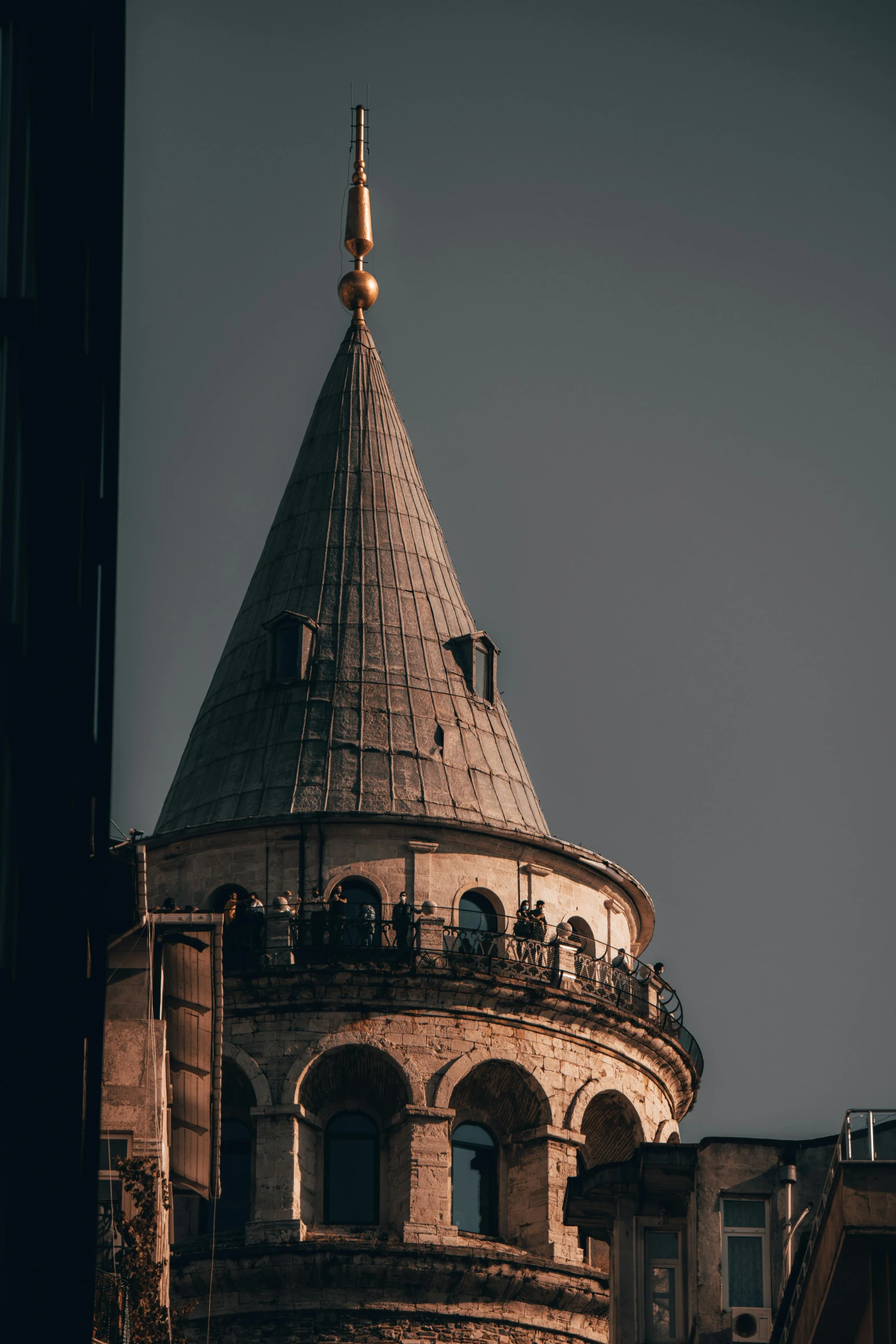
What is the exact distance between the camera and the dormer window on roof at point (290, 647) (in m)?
61.0

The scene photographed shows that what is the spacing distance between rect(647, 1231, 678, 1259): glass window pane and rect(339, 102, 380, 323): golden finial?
91.3 ft

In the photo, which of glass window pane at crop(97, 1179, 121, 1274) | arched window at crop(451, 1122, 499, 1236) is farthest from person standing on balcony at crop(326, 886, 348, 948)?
glass window pane at crop(97, 1179, 121, 1274)

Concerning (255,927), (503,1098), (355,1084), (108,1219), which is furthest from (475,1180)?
(108,1219)

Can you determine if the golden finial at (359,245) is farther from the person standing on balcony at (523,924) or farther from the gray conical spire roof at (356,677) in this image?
the person standing on balcony at (523,924)

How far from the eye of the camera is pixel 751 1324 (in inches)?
1623

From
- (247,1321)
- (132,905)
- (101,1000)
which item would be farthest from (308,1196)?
(101,1000)

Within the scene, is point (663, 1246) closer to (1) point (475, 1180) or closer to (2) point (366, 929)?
(1) point (475, 1180)

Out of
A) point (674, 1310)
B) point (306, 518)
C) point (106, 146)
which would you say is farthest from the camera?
point (306, 518)

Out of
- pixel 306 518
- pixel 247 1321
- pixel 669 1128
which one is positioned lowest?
pixel 247 1321

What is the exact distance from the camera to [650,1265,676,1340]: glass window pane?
4450cm

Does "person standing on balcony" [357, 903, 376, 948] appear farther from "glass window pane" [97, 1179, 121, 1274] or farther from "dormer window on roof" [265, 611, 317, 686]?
"glass window pane" [97, 1179, 121, 1274]

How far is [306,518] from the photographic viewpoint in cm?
6406

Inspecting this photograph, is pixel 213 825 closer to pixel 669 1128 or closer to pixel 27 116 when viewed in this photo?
pixel 669 1128

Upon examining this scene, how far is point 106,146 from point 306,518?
1720 inches
